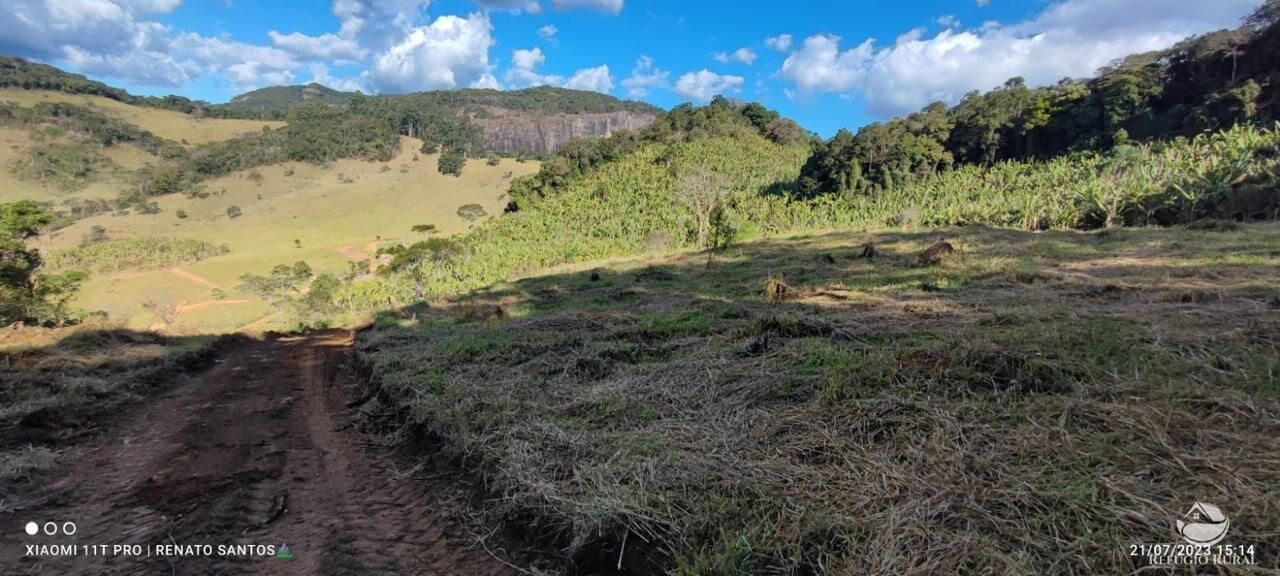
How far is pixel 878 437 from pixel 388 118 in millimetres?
157799

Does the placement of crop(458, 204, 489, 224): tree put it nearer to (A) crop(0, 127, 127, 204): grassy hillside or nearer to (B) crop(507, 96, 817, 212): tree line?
(B) crop(507, 96, 817, 212): tree line

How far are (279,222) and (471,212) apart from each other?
1223 inches

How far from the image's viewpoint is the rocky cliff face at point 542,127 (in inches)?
6594

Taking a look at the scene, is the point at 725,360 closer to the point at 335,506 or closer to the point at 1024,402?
the point at 1024,402

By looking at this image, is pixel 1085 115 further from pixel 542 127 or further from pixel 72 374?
pixel 542 127

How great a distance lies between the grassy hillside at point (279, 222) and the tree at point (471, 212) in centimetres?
113

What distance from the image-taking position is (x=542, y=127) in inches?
6845

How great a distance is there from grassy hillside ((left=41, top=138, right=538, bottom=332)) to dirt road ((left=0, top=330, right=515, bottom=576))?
1946 inches

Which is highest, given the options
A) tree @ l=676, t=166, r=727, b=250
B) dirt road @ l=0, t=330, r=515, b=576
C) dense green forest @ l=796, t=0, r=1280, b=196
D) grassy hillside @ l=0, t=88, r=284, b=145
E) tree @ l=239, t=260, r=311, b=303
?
grassy hillside @ l=0, t=88, r=284, b=145

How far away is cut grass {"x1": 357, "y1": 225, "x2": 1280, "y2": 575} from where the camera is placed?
245 centimetres

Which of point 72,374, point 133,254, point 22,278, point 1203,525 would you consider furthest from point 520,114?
point 1203,525

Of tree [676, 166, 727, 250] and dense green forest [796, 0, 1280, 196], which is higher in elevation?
dense green forest [796, 0, 1280, 196]

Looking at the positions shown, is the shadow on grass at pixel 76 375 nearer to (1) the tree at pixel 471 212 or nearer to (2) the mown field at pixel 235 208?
(2) the mown field at pixel 235 208

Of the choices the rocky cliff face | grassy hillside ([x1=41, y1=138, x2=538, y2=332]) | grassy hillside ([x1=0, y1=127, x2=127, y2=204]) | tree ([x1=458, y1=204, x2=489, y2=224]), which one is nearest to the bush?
grassy hillside ([x1=41, y1=138, x2=538, y2=332])
